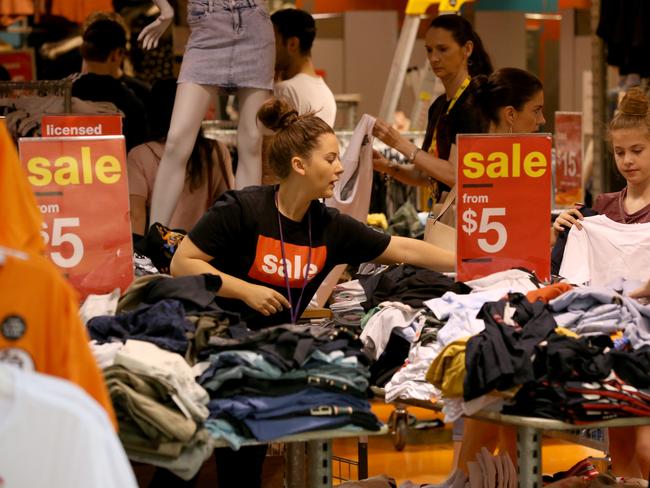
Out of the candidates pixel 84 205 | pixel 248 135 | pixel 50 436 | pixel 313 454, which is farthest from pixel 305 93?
pixel 50 436

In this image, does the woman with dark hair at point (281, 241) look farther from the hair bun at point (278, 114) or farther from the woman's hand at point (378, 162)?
the woman's hand at point (378, 162)

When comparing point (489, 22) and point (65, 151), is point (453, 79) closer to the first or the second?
point (65, 151)

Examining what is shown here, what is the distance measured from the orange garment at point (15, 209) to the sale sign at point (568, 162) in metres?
5.07


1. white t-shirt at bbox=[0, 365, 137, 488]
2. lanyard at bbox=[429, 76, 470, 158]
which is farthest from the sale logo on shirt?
white t-shirt at bbox=[0, 365, 137, 488]

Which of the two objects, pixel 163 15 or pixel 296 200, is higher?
pixel 163 15

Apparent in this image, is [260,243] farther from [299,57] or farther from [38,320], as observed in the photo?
[299,57]

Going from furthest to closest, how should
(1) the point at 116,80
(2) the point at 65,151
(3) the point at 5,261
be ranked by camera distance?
1. (1) the point at 116,80
2. (2) the point at 65,151
3. (3) the point at 5,261

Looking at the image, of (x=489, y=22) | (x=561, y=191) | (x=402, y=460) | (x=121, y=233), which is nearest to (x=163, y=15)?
(x=121, y=233)

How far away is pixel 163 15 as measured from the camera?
17.0ft

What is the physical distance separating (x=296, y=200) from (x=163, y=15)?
1499 mm

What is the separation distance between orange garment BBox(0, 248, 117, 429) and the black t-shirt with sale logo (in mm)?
1685

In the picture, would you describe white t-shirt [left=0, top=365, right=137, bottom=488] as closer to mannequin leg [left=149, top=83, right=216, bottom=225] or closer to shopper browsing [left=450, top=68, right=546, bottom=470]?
shopper browsing [left=450, top=68, right=546, bottom=470]

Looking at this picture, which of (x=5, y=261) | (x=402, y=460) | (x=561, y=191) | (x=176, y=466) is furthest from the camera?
(x=561, y=191)

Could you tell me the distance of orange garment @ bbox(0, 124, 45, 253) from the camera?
93.4 inches
